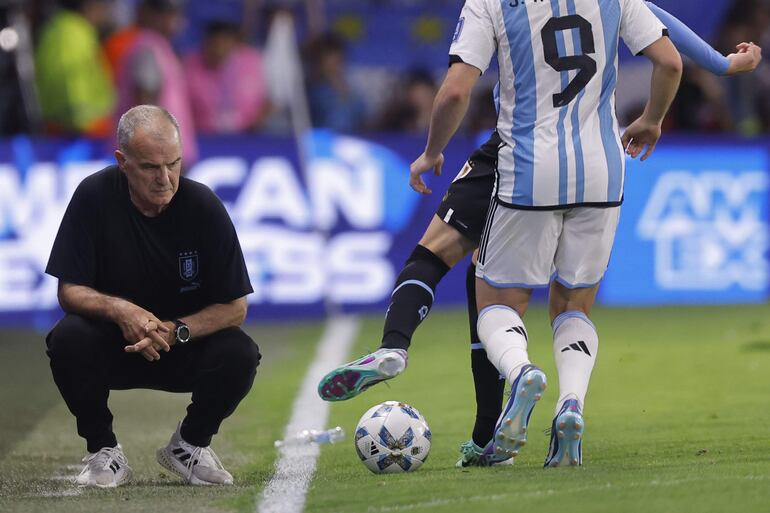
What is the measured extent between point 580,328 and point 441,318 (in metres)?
6.67

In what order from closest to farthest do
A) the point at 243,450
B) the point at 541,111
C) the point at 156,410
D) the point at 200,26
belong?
the point at 541,111 → the point at 243,450 → the point at 156,410 → the point at 200,26

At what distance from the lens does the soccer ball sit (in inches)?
215

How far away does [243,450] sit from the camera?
6.49 meters

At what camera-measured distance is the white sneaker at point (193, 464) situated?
5520 mm

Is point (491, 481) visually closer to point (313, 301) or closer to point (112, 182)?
point (112, 182)

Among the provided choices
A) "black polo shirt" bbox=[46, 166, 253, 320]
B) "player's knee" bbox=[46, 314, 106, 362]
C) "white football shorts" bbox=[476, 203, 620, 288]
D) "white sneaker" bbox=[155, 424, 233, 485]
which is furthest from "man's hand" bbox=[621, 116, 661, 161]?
"player's knee" bbox=[46, 314, 106, 362]

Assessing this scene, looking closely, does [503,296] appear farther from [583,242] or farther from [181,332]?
[181,332]

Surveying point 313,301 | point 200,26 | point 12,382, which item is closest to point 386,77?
point 200,26

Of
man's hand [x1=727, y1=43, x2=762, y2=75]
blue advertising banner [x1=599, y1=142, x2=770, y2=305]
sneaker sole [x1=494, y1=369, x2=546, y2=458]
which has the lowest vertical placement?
blue advertising banner [x1=599, y1=142, x2=770, y2=305]

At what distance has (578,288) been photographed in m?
5.59

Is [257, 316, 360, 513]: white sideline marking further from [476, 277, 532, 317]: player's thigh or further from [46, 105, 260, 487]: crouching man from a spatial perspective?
[476, 277, 532, 317]: player's thigh

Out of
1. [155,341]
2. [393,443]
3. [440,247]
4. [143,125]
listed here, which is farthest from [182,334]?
[440,247]

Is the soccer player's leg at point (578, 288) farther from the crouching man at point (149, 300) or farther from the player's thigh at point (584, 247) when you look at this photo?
the crouching man at point (149, 300)

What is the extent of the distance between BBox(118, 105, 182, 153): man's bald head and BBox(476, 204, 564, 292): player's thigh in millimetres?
1252
